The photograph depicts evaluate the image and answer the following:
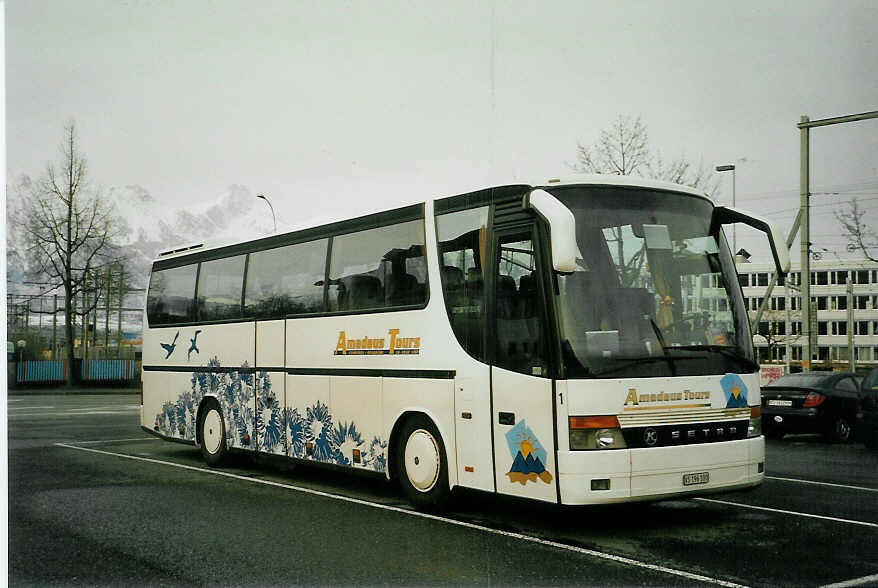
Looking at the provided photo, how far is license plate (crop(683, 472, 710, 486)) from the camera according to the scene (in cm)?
769

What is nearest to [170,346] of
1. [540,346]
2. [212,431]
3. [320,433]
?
[212,431]

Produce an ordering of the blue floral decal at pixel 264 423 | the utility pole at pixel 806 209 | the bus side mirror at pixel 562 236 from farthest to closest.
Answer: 1. the utility pole at pixel 806 209
2. the blue floral decal at pixel 264 423
3. the bus side mirror at pixel 562 236

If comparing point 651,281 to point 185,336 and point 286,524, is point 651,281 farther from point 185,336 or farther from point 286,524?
point 185,336

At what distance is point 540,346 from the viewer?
7.69 metres

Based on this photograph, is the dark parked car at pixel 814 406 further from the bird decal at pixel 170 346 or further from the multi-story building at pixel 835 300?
the bird decal at pixel 170 346

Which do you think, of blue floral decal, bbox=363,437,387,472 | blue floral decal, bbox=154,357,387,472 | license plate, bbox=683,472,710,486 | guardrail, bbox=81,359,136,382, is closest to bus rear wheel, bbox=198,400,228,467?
blue floral decal, bbox=154,357,387,472

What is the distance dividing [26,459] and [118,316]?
33.9 feet

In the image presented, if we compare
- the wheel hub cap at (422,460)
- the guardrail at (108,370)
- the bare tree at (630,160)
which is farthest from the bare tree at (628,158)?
the guardrail at (108,370)

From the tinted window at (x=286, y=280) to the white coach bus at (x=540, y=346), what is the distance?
56 mm

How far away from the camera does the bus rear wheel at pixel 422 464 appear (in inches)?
346

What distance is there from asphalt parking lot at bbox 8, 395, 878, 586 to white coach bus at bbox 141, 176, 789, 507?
1.59 ft

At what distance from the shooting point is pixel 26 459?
44.3ft

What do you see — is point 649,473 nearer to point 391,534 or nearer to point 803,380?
point 391,534

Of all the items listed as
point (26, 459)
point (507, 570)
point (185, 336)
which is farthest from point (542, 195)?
point (26, 459)
